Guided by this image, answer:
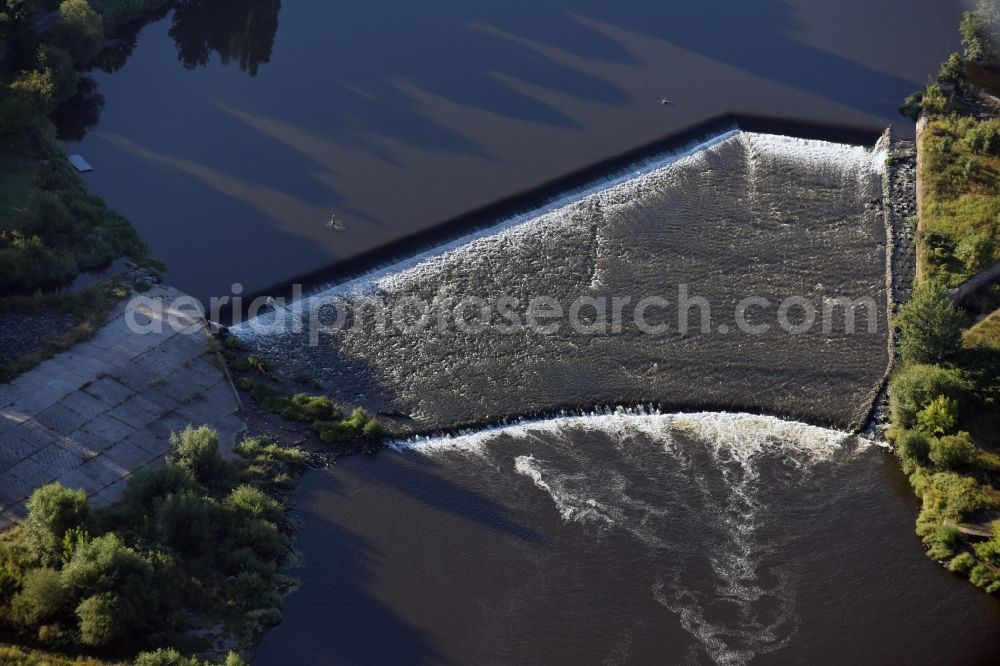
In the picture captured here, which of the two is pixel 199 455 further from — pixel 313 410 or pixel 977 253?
pixel 977 253

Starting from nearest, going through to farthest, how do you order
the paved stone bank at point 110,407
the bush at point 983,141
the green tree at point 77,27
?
the paved stone bank at point 110,407 < the bush at point 983,141 < the green tree at point 77,27

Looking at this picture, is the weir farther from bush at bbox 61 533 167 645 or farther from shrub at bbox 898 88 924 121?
bush at bbox 61 533 167 645

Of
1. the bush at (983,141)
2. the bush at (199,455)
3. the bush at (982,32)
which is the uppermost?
the bush at (982,32)

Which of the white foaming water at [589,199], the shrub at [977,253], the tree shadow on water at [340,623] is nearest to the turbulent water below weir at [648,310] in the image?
the white foaming water at [589,199]

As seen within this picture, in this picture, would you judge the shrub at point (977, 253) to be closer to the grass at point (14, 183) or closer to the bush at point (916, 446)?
the bush at point (916, 446)

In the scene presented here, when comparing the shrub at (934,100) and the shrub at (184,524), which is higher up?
the shrub at (934,100)

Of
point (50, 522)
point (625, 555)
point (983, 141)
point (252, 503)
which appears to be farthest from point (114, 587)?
point (983, 141)

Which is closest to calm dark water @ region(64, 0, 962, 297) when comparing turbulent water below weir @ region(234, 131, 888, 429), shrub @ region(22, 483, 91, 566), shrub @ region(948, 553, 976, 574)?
turbulent water below weir @ region(234, 131, 888, 429)
